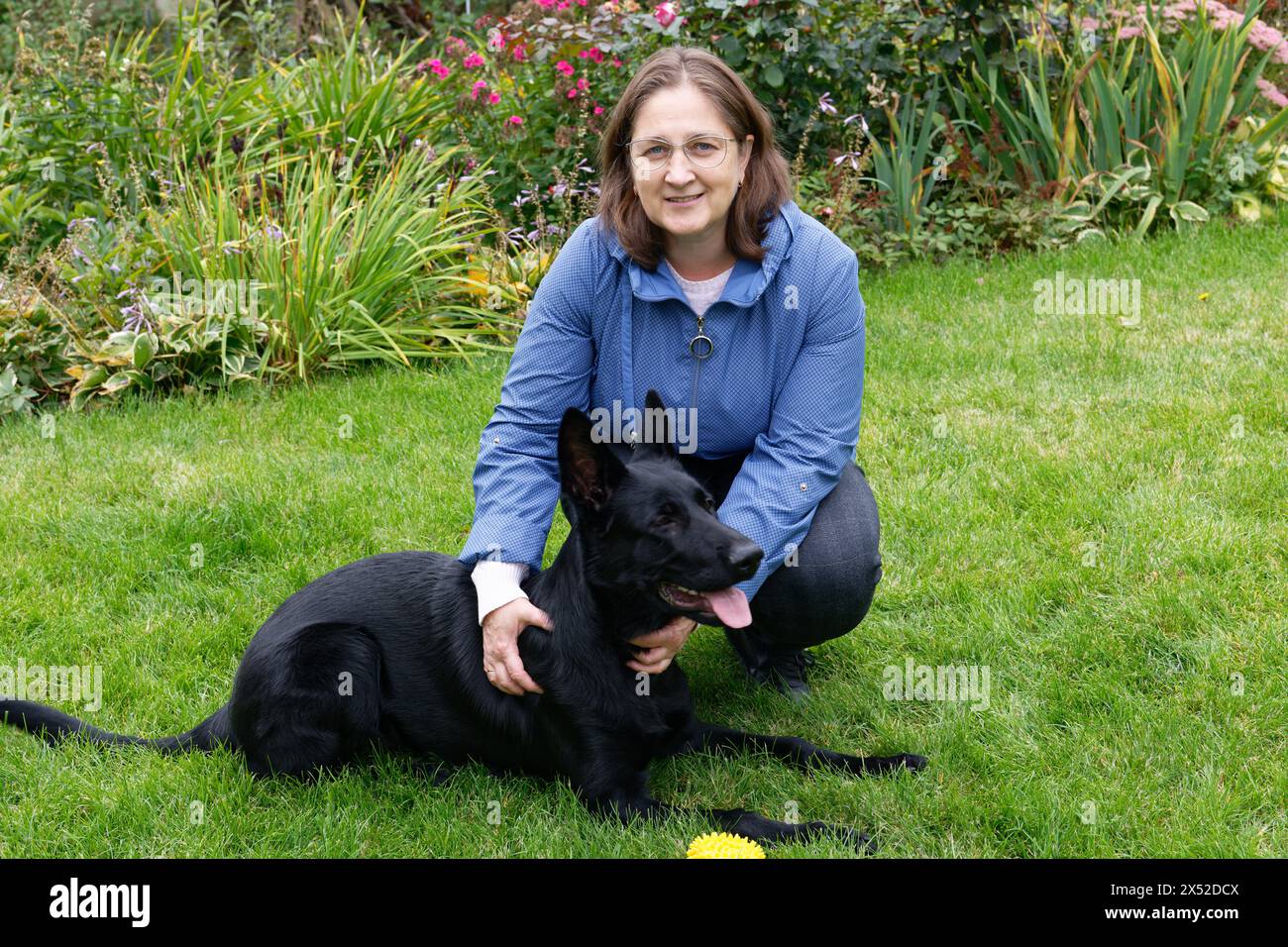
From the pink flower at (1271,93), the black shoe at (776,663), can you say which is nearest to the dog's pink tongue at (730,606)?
the black shoe at (776,663)

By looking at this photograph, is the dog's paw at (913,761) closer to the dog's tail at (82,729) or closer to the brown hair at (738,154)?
the brown hair at (738,154)

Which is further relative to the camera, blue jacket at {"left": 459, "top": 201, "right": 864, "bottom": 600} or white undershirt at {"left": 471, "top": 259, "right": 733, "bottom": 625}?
blue jacket at {"left": 459, "top": 201, "right": 864, "bottom": 600}

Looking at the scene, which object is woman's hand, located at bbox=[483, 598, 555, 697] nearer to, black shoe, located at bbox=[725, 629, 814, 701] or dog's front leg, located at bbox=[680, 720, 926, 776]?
dog's front leg, located at bbox=[680, 720, 926, 776]

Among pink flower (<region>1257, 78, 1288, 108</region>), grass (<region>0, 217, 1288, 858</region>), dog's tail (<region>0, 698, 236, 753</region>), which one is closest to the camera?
grass (<region>0, 217, 1288, 858</region>)

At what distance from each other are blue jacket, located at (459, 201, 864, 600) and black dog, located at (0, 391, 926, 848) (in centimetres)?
22

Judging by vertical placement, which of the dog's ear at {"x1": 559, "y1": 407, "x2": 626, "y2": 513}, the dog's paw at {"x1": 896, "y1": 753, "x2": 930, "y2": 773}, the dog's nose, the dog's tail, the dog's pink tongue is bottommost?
the dog's tail

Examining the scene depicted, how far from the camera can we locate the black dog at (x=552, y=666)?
249 cm

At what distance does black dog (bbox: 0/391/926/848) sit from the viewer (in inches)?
97.9

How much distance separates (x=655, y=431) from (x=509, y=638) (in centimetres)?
57

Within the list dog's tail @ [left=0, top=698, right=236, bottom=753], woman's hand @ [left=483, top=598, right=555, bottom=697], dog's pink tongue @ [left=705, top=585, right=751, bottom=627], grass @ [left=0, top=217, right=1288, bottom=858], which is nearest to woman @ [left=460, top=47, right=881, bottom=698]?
woman's hand @ [left=483, top=598, right=555, bottom=697]

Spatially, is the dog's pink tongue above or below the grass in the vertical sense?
above

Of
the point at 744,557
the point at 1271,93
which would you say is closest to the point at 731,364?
the point at 744,557

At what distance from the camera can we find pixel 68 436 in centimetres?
471
